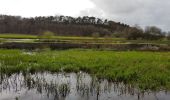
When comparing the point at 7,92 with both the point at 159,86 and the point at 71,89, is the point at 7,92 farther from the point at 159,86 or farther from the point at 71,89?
the point at 159,86

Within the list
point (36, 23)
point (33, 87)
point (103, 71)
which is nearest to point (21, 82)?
point (33, 87)

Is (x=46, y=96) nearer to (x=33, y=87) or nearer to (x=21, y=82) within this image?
(x=33, y=87)

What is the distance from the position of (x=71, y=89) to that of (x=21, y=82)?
125 inches

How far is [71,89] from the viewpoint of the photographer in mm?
14461

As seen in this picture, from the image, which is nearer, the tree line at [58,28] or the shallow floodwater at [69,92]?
the shallow floodwater at [69,92]

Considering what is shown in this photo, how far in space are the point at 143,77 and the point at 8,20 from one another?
148 m

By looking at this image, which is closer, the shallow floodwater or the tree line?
the shallow floodwater

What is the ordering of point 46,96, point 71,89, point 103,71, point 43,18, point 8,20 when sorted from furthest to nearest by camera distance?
1. point 43,18
2. point 8,20
3. point 103,71
4. point 71,89
5. point 46,96

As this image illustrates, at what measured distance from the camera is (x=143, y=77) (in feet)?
55.0

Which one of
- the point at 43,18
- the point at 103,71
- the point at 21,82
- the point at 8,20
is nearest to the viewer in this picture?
the point at 21,82

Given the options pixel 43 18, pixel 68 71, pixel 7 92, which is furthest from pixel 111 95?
pixel 43 18

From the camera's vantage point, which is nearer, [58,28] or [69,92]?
[69,92]

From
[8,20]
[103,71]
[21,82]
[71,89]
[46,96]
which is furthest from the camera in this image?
[8,20]

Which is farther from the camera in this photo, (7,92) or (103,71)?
(103,71)
